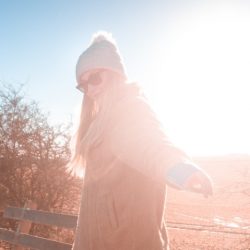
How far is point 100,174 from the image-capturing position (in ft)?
6.56

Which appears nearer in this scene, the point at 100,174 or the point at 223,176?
the point at 100,174

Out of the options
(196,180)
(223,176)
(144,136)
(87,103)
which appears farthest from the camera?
(223,176)

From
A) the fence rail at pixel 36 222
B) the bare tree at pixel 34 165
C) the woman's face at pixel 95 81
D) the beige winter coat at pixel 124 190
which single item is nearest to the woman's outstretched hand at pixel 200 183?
the beige winter coat at pixel 124 190

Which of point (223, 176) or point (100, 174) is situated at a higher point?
point (223, 176)

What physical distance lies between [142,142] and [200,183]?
14.4 inches

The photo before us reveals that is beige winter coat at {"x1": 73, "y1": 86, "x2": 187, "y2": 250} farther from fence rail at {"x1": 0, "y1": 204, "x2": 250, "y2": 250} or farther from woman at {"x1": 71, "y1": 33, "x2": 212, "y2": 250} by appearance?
fence rail at {"x1": 0, "y1": 204, "x2": 250, "y2": 250}

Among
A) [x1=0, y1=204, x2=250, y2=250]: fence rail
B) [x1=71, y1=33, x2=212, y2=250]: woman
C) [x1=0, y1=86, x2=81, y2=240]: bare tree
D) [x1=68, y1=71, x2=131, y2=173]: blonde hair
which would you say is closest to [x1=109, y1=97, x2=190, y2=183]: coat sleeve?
[x1=71, y1=33, x2=212, y2=250]: woman

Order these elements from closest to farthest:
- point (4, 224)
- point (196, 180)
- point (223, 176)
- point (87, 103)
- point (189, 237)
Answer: point (196, 180)
point (87, 103)
point (4, 224)
point (189, 237)
point (223, 176)

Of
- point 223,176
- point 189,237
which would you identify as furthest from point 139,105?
point 223,176

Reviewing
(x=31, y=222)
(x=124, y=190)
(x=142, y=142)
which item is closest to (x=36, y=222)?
(x=31, y=222)

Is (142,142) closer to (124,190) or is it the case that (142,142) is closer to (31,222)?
(124,190)

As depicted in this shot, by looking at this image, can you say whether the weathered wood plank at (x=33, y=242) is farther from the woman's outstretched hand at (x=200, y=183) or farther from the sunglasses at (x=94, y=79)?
the woman's outstretched hand at (x=200, y=183)

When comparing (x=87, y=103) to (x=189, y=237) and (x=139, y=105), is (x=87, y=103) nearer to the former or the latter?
(x=139, y=105)

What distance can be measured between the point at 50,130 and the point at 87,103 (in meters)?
9.02
